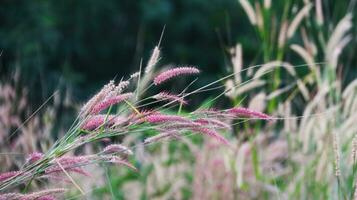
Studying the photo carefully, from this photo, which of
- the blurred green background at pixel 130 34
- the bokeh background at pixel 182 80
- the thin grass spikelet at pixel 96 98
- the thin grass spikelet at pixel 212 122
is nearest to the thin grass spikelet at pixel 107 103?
the thin grass spikelet at pixel 96 98

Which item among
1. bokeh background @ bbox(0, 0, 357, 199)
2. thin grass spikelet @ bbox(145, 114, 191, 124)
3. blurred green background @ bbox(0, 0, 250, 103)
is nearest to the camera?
thin grass spikelet @ bbox(145, 114, 191, 124)

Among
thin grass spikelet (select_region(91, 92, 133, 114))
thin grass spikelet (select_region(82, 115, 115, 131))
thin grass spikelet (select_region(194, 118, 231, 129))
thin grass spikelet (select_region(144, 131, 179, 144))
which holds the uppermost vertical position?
thin grass spikelet (select_region(91, 92, 133, 114))

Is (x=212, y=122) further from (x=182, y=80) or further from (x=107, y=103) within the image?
(x=182, y=80)

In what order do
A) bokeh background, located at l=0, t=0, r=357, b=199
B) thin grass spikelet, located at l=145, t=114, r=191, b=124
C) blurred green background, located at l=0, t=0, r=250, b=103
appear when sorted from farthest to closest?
blurred green background, located at l=0, t=0, r=250, b=103, bokeh background, located at l=0, t=0, r=357, b=199, thin grass spikelet, located at l=145, t=114, r=191, b=124

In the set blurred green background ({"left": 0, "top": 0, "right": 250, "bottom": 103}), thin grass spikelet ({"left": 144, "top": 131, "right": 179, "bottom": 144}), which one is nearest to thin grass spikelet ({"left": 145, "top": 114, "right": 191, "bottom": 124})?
thin grass spikelet ({"left": 144, "top": 131, "right": 179, "bottom": 144})

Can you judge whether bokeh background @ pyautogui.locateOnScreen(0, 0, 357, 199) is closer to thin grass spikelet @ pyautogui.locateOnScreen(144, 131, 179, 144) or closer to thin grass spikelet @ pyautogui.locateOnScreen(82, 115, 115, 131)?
thin grass spikelet @ pyautogui.locateOnScreen(144, 131, 179, 144)

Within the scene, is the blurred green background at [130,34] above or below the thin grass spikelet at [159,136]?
above

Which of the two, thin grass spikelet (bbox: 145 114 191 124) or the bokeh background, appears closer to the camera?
thin grass spikelet (bbox: 145 114 191 124)

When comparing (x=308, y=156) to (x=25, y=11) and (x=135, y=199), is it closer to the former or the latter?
(x=135, y=199)

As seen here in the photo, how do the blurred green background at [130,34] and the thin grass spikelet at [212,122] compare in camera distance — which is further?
the blurred green background at [130,34]

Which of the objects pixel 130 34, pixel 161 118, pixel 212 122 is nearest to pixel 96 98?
pixel 161 118

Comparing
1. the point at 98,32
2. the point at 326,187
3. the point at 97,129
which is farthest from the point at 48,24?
the point at 97,129

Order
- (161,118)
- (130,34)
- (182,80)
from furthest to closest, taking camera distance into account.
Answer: (130,34)
(182,80)
(161,118)

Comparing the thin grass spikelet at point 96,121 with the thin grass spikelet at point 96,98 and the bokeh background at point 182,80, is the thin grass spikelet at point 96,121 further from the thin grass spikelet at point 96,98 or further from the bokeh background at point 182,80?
the bokeh background at point 182,80
